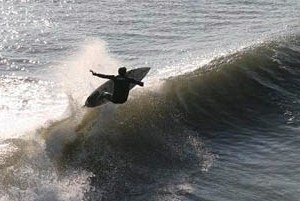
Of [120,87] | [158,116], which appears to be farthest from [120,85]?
[158,116]

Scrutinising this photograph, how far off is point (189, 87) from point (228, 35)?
36.9 ft

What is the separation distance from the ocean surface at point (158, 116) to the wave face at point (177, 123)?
5cm

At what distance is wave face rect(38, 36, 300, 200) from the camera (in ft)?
57.4

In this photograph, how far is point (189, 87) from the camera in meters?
24.2

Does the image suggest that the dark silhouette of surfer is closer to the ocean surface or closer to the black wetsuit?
the black wetsuit

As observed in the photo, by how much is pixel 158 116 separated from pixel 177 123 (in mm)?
810

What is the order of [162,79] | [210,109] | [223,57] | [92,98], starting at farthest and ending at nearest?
[223,57] → [162,79] → [210,109] → [92,98]

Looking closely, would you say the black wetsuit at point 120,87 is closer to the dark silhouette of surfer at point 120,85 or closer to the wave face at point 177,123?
the dark silhouette of surfer at point 120,85

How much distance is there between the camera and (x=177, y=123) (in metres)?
21.6

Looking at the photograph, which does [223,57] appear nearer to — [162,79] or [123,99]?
[162,79]

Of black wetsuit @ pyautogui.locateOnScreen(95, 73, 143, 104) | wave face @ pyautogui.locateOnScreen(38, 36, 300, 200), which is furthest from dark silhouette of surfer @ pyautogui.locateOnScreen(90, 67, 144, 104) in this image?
wave face @ pyautogui.locateOnScreen(38, 36, 300, 200)

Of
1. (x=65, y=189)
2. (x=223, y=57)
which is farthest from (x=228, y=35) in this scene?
(x=65, y=189)

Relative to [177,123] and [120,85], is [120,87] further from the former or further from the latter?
[177,123]

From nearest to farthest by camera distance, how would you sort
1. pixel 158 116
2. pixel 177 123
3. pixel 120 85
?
pixel 120 85 → pixel 177 123 → pixel 158 116
